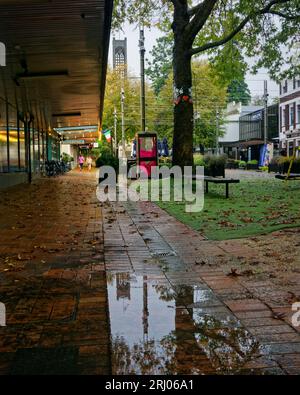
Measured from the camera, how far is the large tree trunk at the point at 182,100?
17.1 m

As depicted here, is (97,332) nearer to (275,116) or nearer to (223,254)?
(223,254)

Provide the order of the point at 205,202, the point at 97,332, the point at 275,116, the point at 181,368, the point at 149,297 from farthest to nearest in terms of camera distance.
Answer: the point at 275,116, the point at 205,202, the point at 149,297, the point at 97,332, the point at 181,368

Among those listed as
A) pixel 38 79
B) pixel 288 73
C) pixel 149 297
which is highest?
pixel 288 73

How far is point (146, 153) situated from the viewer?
24500 mm

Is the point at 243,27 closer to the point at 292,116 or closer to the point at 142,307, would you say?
the point at 142,307

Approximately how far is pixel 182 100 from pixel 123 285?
13.1 meters

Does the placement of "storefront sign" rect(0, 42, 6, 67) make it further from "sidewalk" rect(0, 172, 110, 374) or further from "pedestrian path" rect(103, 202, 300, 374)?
"pedestrian path" rect(103, 202, 300, 374)

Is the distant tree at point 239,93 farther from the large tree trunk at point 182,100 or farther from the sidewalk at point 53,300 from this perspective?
the sidewalk at point 53,300

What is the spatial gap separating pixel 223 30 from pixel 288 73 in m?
3.91

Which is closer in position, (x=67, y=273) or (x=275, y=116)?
(x=67, y=273)

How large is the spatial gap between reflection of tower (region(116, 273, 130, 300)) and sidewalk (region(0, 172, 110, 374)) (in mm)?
147

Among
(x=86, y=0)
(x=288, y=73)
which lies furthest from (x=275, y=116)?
(x=86, y=0)

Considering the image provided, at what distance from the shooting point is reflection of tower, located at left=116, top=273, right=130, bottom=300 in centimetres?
442

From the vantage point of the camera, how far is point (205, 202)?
12.0m
